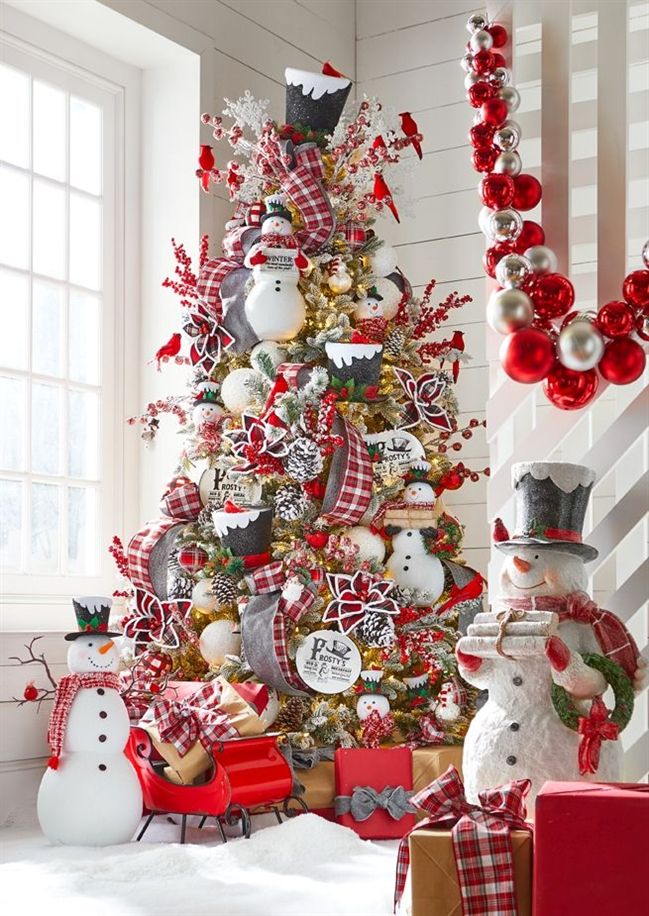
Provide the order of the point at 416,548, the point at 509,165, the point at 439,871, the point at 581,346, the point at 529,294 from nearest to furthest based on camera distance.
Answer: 1. the point at 439,871
2. the point at 581,346
3. the point at 529,294
4. the point at 509,165
5. the point at 416,548

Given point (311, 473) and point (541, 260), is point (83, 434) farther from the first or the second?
point (541, 260)

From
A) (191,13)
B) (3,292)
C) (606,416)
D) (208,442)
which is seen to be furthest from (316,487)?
(191,13)

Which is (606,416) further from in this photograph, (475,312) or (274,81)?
(274,81)

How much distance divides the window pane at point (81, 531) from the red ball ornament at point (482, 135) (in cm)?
175

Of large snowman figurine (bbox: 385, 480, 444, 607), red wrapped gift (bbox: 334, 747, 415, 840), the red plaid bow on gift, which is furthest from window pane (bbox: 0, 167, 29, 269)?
the red plaid bow on gift

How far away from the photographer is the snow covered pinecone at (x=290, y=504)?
10.3 feet

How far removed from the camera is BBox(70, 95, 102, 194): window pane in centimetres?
380

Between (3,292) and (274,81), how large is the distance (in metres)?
1.25

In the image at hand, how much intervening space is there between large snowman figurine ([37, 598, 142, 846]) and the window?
673 mm

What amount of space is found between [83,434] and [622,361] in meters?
1.94

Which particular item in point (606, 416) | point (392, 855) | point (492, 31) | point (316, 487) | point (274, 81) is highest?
point (274, 81)

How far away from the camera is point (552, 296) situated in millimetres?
2369

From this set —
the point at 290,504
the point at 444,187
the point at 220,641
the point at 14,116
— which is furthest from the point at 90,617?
the point at 444,187

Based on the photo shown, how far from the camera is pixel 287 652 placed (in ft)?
9.99
